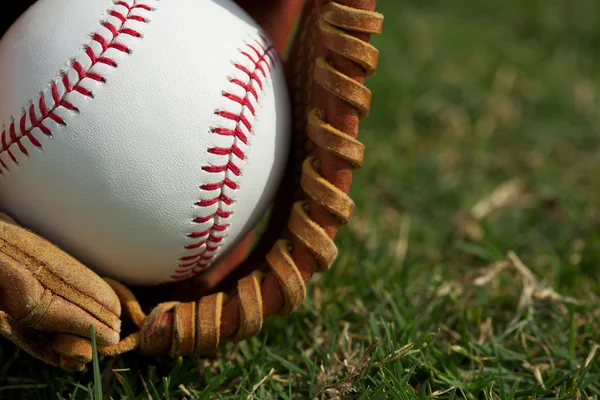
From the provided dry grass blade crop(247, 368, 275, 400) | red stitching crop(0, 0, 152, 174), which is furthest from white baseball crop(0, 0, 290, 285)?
dry grass blade crop(247, 368, 275, 400)

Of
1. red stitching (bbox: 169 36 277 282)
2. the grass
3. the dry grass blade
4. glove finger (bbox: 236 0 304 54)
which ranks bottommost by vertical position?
the dry grass blade

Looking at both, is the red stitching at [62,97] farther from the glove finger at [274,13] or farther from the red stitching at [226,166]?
the glove finger at [274,13]

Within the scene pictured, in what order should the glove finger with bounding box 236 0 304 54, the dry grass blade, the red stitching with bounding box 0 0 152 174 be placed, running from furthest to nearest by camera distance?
1. the glove finger with bounding box 236 0 304 54
2. the dry grass blade
3. the red stitching with bounding box 0 0 152 174

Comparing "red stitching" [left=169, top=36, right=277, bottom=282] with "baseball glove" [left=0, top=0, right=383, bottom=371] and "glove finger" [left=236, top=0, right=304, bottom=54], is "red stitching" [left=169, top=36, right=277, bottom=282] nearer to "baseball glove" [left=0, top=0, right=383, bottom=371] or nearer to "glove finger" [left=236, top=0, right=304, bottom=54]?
"baseball glove" [left=0, top=0, right=383, bottom=371]

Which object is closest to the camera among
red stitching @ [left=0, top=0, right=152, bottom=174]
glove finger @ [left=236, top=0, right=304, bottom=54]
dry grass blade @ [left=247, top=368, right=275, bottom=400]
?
red stitching @ [left=0, top=0, right=152, bottom=174]

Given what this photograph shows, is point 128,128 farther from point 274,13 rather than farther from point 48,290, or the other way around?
point 274,13

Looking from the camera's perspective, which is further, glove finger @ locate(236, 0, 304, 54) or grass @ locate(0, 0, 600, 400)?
glove finger @ locate(236, 0, 304, 54)

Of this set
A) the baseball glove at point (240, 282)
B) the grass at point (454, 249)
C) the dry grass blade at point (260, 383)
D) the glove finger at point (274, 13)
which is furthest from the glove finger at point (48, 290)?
the glove finger at point (274, 13)
